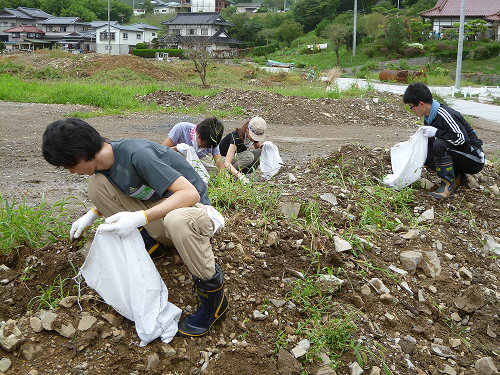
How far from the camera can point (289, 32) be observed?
36.2 meters

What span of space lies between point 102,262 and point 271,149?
8.73ft

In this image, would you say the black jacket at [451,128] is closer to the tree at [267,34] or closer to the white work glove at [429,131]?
the white work glove at [429,131]

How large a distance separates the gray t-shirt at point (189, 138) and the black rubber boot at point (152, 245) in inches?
60.0

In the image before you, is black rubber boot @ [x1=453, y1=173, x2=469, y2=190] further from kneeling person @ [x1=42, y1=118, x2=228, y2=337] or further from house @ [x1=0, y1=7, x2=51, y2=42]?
house @ [x1=0, y1=7, x2=51, y2=42]

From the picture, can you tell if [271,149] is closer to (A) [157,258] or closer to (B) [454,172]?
(B) [454,172]

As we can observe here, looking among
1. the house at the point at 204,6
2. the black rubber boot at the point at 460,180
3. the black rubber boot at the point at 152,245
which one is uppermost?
the house at the point at 204,6

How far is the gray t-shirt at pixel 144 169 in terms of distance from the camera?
1743mm

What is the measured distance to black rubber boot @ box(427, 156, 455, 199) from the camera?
3.55 m

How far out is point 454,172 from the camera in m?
3.72

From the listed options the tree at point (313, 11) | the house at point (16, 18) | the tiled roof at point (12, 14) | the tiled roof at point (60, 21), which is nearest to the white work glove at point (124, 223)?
the tree at point (313, 11)

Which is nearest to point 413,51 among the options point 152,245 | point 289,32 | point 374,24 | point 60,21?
point 374,24

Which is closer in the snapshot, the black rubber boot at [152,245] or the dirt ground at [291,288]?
the dirt ground at [291,288]

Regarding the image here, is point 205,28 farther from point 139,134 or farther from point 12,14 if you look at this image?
point 139,134

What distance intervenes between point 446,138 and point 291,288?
7.06 ft
